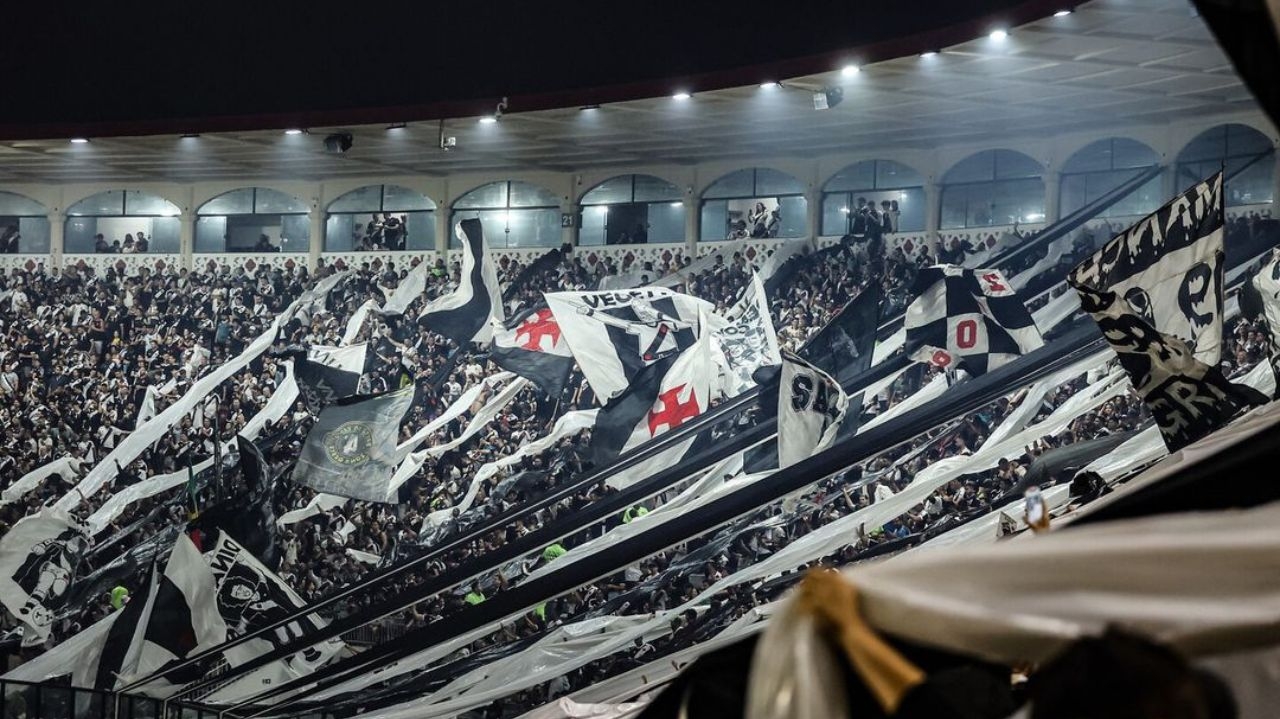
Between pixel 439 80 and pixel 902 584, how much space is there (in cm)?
2311

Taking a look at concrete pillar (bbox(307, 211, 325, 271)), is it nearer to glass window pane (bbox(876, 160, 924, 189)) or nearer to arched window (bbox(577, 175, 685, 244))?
arched window (bbox(577, 175, 685, 244))

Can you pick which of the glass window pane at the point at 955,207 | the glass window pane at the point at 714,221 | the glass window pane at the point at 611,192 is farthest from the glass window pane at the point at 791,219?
the glass window pane at the point at 611,192

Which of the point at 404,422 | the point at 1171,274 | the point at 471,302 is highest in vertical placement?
the point at 471,302

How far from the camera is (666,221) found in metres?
27.6

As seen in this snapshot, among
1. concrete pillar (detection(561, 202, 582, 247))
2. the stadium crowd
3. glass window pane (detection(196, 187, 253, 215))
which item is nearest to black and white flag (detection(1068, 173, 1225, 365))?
the stadium crowd

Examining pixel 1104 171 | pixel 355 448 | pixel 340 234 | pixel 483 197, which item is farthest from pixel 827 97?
pixel 340 234

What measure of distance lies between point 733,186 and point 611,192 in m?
2.68

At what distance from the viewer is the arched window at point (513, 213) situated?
28609mm

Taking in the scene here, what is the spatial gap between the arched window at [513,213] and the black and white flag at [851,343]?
1272 centimetres

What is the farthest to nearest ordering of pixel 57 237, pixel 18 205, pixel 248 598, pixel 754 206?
pixel 18 205, pixel 57 237, pixel 754 206, pixel 248 598

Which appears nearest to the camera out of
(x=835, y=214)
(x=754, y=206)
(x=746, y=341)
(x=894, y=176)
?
(x=746, y=341)

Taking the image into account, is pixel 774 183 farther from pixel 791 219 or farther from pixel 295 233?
pixel 295 233

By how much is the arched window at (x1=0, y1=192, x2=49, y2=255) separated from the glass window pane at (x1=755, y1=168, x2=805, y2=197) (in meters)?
16.4

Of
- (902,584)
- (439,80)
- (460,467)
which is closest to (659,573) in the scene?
(460,467)
